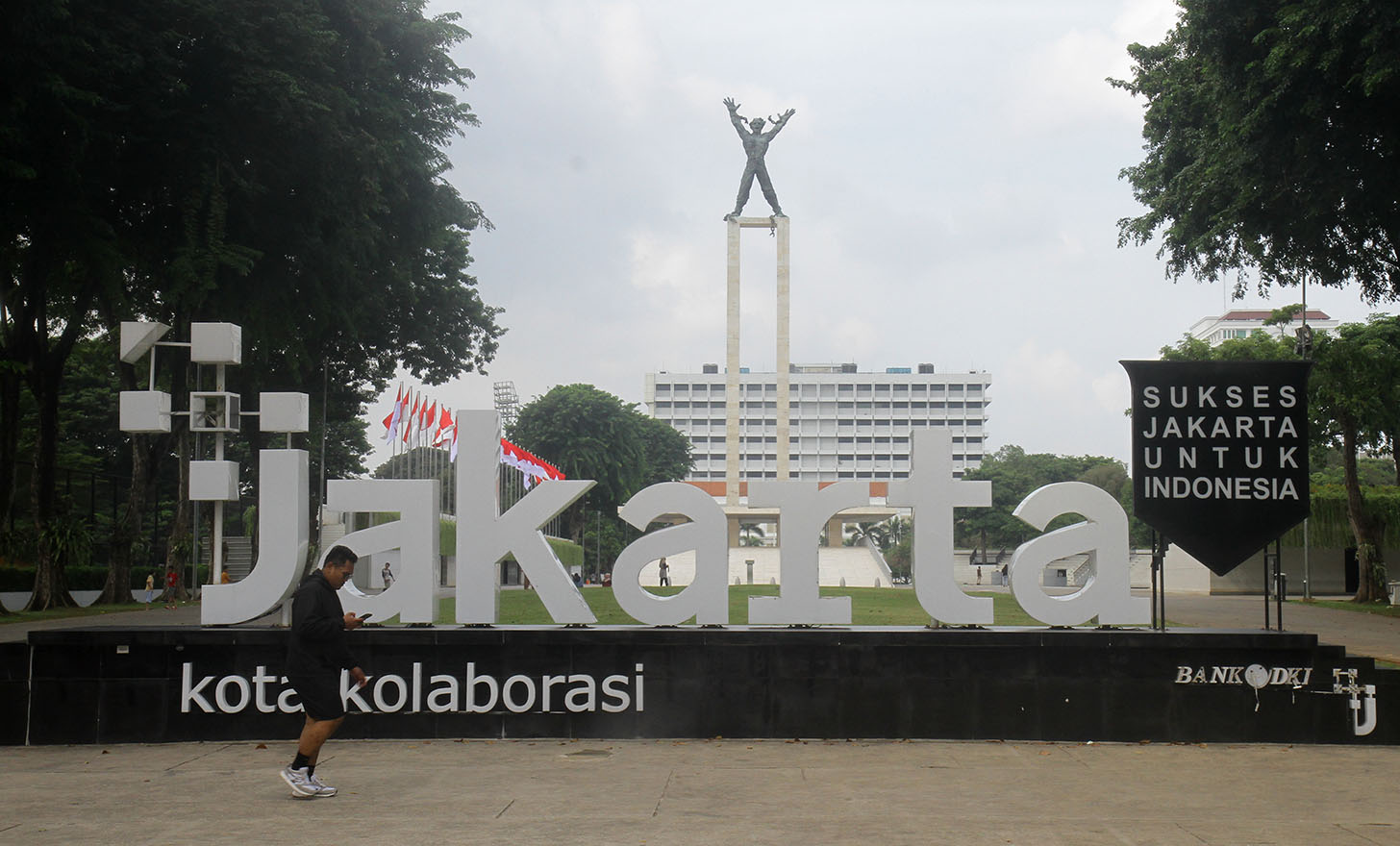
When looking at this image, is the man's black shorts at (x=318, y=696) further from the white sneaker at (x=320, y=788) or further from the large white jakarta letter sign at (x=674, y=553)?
the large white jakarta letter sign at (x=674, y=553)

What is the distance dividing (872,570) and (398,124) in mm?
57667

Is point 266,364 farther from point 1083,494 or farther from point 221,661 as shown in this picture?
point 1083,494

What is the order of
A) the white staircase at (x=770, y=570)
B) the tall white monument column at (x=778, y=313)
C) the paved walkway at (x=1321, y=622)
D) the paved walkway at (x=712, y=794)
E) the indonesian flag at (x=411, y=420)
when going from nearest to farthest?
the paved walkway at (x=712, y=794) → the paved walkway at (x=1321, y=622) → the indonesian flag at (x=411, y=420) → the white staircase at (x=770, y=570) → the tall white monument column at (x=778, y=313)

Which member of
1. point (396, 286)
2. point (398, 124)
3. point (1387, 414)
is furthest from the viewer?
point (1387, 414)

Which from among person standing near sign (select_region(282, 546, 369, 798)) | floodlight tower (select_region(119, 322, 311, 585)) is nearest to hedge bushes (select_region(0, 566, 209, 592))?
floodlight tower (select_region(119, 322, 311, 585))

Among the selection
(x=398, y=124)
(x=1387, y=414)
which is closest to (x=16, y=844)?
(x=398, y=124)

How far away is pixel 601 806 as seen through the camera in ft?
29.1

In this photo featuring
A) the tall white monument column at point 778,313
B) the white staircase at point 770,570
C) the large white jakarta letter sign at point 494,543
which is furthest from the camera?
the tall white monument column at point 778,313

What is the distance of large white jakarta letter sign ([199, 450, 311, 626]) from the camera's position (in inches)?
478

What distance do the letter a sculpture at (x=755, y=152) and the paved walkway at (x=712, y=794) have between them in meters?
80.8

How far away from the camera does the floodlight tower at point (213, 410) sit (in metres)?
12.3

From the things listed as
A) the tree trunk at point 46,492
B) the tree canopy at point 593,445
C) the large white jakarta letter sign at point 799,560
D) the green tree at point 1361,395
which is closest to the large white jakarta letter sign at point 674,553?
the large white jakarta letter sign at point 799,560

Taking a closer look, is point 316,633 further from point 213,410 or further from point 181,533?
point 181,533

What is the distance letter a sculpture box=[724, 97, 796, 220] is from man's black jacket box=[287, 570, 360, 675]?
82.5 metres
